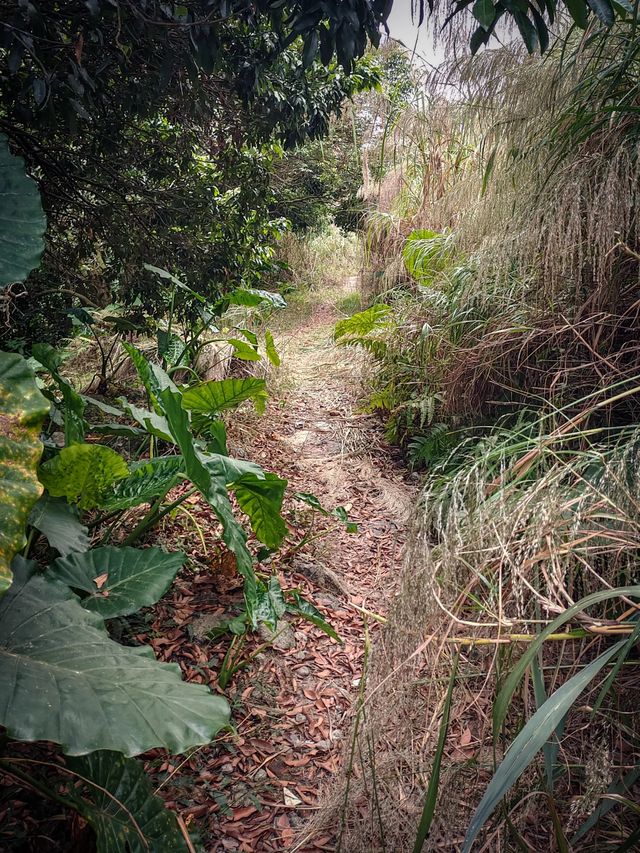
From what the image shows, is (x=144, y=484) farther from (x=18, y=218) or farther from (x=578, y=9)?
(x=578, y=9)

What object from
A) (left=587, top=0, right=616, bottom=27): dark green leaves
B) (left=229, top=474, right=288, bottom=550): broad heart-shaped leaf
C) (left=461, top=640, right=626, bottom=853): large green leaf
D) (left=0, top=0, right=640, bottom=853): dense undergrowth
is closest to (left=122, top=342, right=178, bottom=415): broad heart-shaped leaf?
(left=0, top=0, right=640, bottom=853): dense undergrowth

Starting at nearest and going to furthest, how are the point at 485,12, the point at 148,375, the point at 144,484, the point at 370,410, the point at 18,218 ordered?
the point at 485,12, the point at 18,218, the point at 144,484, the point at 148,375, the point at 370,410

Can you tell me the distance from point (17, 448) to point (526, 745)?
0.95 metres

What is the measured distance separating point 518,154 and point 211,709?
6.74 ft

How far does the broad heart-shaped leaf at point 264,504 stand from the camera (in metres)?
1.51

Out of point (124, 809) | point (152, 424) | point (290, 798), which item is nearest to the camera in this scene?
point (124, 809)

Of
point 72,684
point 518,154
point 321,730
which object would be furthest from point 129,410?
point 518,154

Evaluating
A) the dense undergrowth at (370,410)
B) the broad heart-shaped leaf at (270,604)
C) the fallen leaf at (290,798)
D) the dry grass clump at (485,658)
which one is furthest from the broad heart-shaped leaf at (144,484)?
the fallen leaf at (290,798)

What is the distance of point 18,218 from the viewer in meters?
1.19

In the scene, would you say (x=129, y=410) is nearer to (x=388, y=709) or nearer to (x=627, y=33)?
(x=388, y=709)

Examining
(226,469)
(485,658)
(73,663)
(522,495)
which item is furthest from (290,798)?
(522,495)

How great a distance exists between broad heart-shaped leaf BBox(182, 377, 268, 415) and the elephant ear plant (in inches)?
23.2

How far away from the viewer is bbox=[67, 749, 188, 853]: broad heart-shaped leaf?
0.94 m

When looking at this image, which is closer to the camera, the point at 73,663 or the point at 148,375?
the point at 73,663
